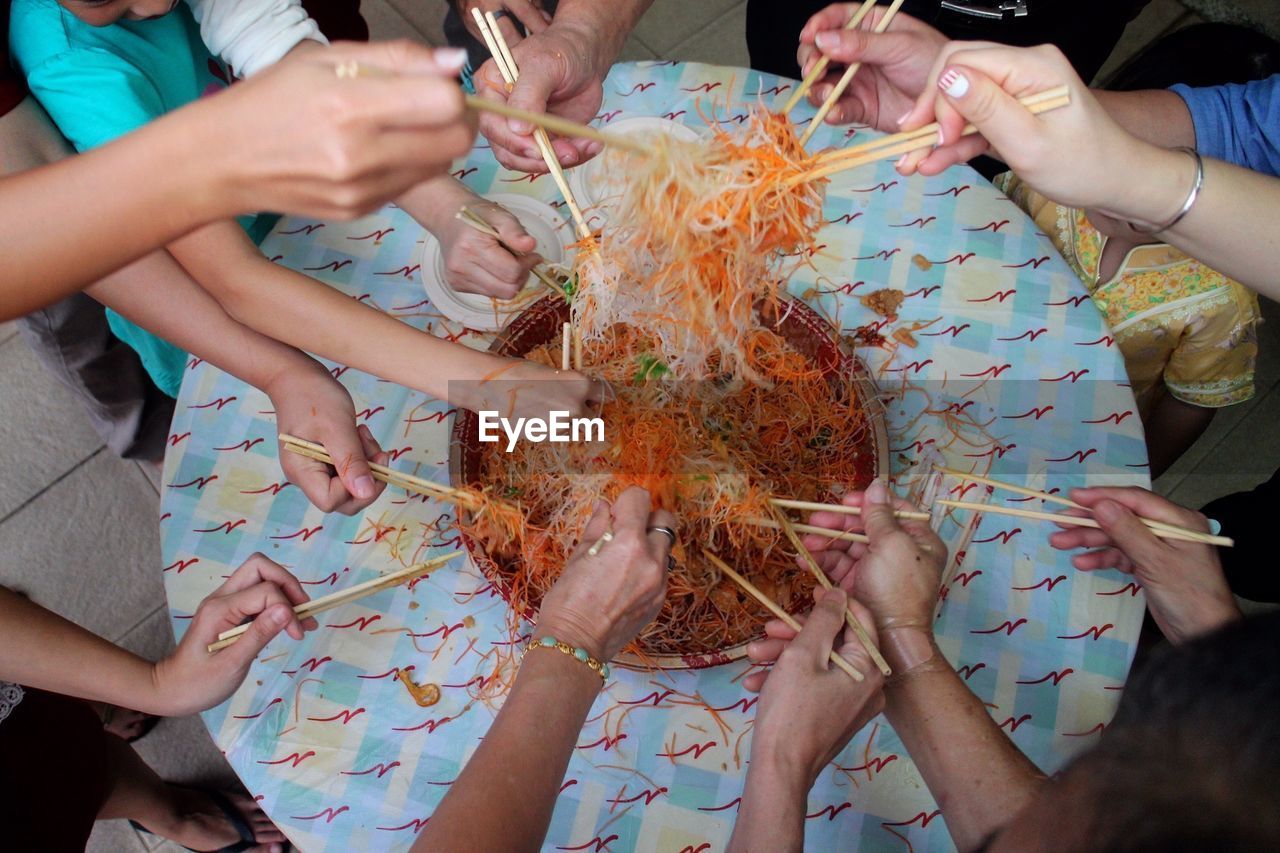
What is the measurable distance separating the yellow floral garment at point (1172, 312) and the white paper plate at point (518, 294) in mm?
1014

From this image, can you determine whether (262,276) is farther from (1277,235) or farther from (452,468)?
(1277,235)

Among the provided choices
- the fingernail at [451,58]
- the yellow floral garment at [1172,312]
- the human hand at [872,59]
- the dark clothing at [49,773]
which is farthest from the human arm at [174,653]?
the yellow floral garment at [1172,312]

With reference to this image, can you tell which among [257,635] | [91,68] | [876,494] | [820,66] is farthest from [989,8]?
[257,635]

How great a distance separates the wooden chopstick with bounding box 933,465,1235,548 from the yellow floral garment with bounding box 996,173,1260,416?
480 millimetres

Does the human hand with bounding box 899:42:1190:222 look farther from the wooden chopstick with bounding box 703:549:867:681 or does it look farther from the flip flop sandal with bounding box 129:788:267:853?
the flip flop sandal with bounding box 129:788:267:853

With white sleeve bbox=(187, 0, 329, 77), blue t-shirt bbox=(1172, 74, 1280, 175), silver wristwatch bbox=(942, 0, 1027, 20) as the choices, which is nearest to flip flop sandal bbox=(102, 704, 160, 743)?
white sleeve bbox=(187, 0, 329, 77)

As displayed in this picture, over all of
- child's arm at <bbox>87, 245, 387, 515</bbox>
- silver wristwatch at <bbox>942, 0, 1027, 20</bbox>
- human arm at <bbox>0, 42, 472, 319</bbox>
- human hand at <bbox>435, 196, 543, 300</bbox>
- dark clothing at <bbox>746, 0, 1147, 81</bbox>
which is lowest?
child's arm at <bbox>87, 245, 387, 515</bbox>

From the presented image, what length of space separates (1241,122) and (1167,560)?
82 cm

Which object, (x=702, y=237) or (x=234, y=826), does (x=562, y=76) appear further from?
(x=234, y=826)

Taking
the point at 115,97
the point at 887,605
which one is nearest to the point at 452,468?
the point at 887,605

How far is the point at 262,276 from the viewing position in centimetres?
134

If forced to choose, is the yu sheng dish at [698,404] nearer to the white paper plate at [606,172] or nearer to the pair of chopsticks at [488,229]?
the pair of chopsticks at [488,229]

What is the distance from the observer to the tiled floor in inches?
83.7

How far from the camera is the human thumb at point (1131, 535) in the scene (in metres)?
1.16
